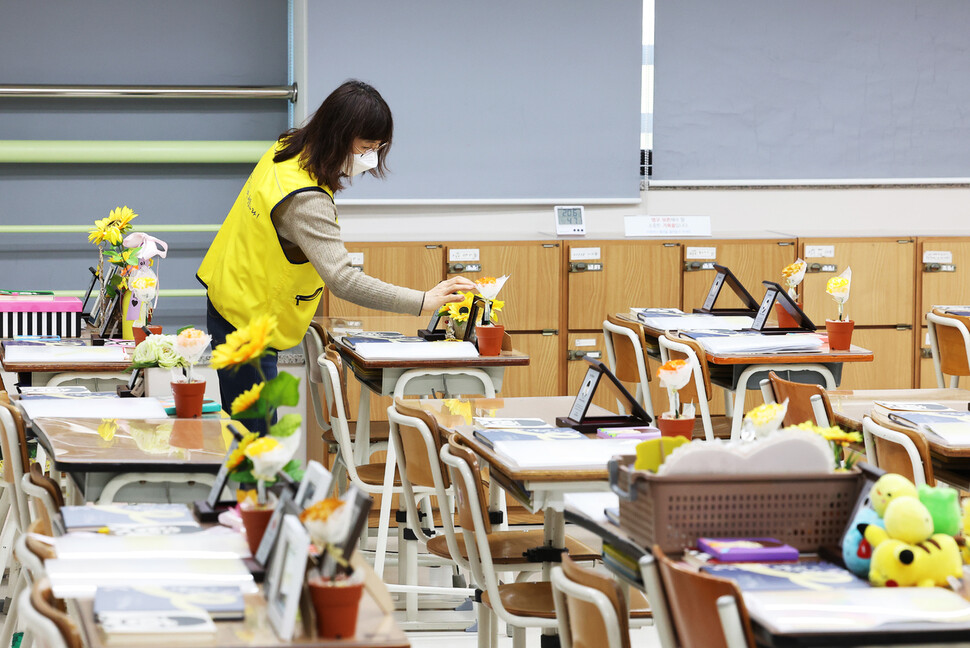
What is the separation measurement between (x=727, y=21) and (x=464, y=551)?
439cm

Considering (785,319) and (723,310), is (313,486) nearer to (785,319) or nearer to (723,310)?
(785,319)

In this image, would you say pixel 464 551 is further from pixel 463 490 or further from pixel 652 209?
pixel 652 209

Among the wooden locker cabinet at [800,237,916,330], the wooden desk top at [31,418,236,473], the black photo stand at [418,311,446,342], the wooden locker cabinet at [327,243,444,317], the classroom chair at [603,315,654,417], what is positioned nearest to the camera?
the wooden desk top at [31,418,236,473]

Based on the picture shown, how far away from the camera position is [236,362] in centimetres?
230

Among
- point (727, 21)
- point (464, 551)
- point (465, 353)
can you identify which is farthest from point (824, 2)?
point (464, 551)

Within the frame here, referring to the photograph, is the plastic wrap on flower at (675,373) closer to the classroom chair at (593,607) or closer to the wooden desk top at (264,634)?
the classroom chair at (593,607)

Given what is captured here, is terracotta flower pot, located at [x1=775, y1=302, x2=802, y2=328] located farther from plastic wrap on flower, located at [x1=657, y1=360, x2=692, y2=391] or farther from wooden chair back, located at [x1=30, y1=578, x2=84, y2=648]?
wooden chair back, located at [x1=30, y1=578, x2=84, y2=648]

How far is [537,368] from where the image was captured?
6.45 metres

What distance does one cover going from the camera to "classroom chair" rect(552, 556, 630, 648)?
2004 millimetres

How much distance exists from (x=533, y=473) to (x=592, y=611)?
0.77 meters

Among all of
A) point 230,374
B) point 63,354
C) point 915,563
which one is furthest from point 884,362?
point 915,563

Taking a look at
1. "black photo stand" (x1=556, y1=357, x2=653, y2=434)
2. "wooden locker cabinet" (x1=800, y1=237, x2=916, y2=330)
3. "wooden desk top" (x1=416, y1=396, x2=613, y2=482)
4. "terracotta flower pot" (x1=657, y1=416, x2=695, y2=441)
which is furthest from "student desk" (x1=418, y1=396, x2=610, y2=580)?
"wooden locker cabinet" (x1=800, y1=237, x2=916, y2=330)

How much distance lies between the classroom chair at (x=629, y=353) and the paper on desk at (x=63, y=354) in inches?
75.7

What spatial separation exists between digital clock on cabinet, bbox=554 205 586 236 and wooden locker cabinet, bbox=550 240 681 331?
0.11 m
